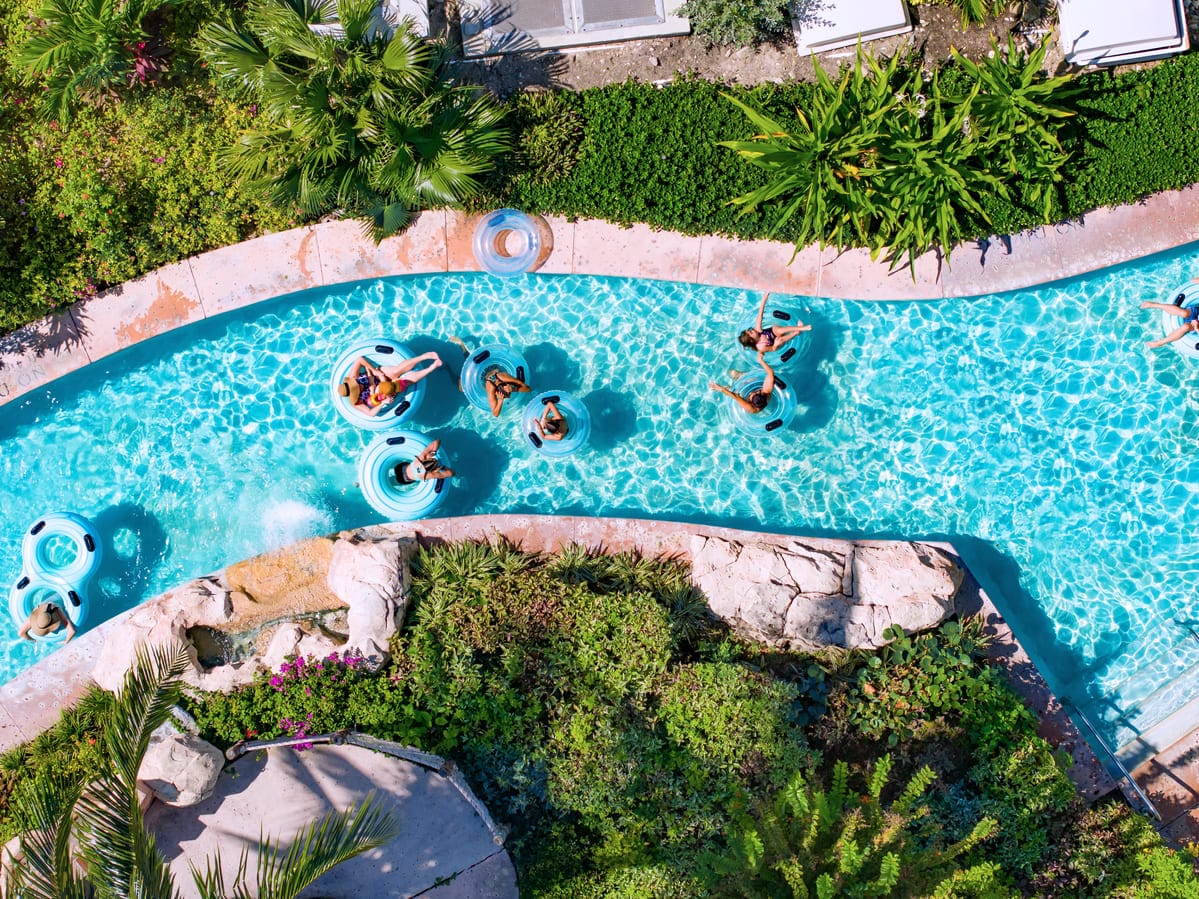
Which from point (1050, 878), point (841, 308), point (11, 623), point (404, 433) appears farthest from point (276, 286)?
point (1050, 878)

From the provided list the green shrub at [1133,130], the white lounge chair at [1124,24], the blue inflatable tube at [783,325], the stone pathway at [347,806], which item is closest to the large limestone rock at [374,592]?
the stone pathway at [347,806]

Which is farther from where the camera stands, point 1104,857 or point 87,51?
point 87,51

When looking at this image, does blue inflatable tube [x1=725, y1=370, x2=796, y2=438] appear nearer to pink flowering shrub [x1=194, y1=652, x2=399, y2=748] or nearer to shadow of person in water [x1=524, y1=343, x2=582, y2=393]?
shadow of person in water [x1=524, y1=343, x2=582, y2=393]

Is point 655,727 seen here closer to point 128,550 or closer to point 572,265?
point 572,265

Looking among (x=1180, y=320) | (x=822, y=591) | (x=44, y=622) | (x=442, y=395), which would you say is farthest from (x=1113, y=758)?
(x=44, y=622)

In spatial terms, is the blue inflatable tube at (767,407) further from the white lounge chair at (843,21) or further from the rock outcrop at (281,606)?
the rock outcrop at (281,606)

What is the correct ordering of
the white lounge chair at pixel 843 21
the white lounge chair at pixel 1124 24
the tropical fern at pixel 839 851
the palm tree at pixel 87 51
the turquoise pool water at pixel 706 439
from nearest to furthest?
the tropical fern at pixel 839 851 < the palm tree at pixel 87 51 < the white lounge chair at pixel 1124 24 < the white lounge chair at pixel 843 21 < the turquoise pool water at pixel 706 439

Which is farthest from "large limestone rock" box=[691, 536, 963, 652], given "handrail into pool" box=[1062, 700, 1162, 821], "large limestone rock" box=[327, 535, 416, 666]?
"large limestone rock" box=[327, 535, 416, 666]
